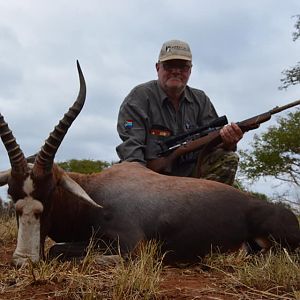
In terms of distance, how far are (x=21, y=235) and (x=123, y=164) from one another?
1.29 m

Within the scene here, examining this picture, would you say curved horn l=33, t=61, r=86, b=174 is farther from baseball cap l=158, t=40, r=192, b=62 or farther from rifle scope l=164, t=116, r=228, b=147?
baseball cap l=158, t=40, r=192, b=62

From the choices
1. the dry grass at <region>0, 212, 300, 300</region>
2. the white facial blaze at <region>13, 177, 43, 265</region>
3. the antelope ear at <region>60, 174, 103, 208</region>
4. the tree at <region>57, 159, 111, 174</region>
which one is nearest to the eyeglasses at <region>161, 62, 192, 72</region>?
the antelope ear at <region>60, 174, 103, 208</region>

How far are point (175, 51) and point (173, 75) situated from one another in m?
0.23

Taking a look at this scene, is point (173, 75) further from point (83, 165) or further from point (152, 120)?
point (83, 165)

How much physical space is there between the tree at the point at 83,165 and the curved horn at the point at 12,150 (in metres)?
12.7

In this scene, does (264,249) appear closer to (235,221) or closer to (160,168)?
(235,221)

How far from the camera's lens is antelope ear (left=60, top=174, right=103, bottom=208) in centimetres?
390

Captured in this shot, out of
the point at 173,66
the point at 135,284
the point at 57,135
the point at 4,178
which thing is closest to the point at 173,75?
the point at 173,66

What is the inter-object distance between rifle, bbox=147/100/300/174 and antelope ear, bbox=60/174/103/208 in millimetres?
1346

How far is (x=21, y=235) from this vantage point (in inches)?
141

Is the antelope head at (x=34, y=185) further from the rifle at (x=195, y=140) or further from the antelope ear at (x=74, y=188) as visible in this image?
the rifle at (x=195, y=140)

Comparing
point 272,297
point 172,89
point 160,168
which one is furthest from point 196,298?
point 172,89

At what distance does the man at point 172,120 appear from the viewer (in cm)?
534

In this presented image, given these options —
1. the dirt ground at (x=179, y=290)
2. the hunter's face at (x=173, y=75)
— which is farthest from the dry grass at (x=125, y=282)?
the hunter's face at (x=173, y=75)
